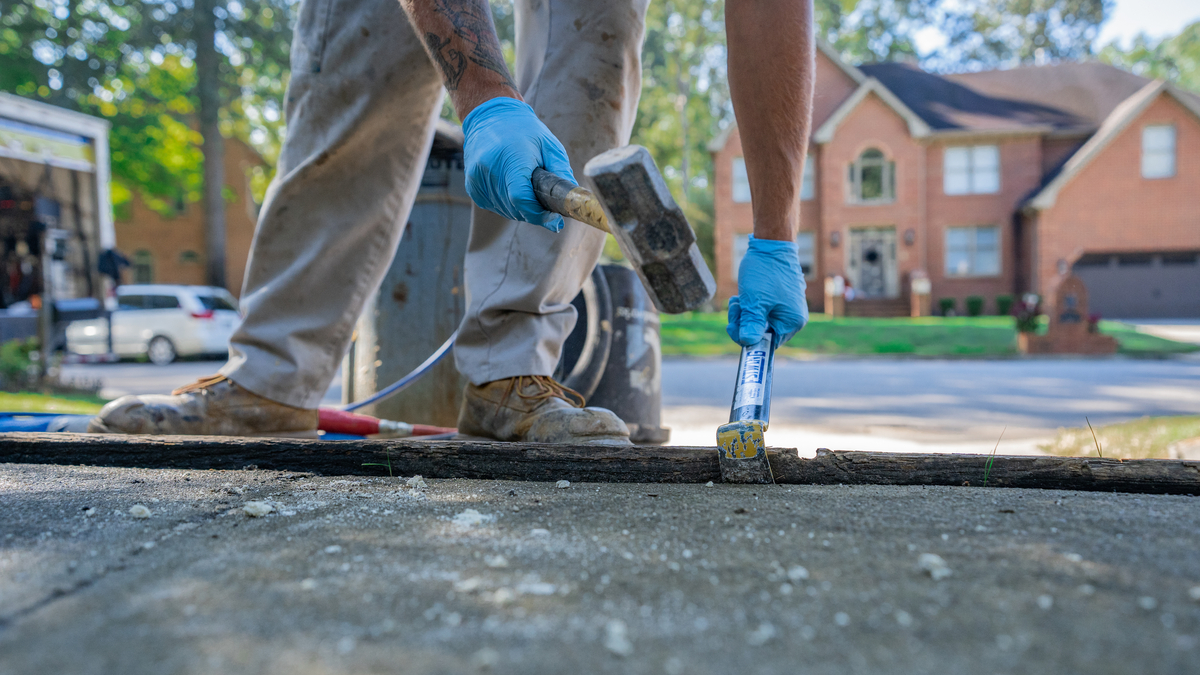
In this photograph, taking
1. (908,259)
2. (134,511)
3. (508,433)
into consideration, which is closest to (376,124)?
(508,433)

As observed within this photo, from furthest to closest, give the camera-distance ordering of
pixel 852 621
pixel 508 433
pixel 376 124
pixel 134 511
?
pixel 376 124, pixel 508 433, pixel 134 511, pixel 852 621

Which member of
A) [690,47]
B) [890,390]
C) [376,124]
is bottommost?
[890,390]

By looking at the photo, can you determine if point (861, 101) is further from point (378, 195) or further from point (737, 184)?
point (378, 195)

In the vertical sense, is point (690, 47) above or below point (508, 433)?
above

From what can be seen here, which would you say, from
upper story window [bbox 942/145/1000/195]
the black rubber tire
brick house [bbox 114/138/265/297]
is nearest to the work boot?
the black rubber tire

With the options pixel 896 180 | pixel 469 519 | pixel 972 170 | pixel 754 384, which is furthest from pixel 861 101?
pixel 469 519

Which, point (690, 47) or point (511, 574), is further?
point (690, 47)

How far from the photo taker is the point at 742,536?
1.19 metres

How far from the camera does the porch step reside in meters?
20.5

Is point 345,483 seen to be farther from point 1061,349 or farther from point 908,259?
point 908,259

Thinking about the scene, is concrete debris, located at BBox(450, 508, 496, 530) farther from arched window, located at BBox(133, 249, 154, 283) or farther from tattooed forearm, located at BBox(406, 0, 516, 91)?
arched window, located at BBox(133, 249, 154, 283)

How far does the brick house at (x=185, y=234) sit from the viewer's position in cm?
2517

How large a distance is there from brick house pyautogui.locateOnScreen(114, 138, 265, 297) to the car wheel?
40.9ft

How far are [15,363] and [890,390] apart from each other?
7762 millimetres
